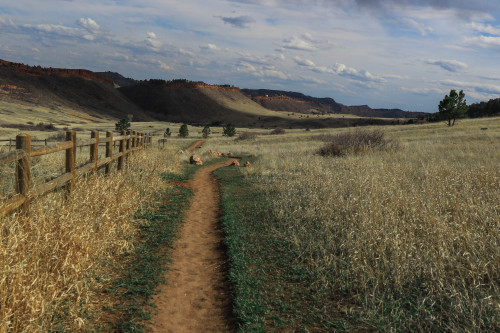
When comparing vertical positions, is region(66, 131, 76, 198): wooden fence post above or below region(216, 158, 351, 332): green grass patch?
above

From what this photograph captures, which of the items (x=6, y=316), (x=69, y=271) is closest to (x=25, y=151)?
(x=69, y=271)

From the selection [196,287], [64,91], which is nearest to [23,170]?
[196,287]

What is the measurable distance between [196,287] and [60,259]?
180cm

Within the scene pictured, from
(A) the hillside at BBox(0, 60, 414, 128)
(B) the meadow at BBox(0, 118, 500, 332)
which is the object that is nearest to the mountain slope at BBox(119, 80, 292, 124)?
(A) the hillside at BBox(0, 60, 414, 128)

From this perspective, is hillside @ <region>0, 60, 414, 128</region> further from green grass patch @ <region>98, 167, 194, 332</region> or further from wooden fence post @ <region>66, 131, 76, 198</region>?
wooden fence post @ <region>66, 131, 76, 198</region>

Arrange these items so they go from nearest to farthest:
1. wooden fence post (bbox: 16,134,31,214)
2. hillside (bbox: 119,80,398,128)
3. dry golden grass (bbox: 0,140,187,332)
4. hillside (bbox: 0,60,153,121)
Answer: dry golden grass (bbox: 0,140,187,332)
wooden fence post (bbox: 16,134,31,214)
hillside (bbox: 0,60,153,121)
hillside (bbox: 119,80,398,128)

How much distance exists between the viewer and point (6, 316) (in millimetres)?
3008

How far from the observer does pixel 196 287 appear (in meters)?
4.86

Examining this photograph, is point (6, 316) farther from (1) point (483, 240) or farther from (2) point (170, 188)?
(2) point (170, 188)

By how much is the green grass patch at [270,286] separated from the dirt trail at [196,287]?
0.20 metres

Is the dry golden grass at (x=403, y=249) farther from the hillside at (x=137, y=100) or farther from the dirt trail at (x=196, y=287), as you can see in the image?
the hillside at (x=137, y=100)

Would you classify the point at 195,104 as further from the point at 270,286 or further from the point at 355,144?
the point at 270,286

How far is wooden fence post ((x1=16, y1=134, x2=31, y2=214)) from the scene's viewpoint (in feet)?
14.9

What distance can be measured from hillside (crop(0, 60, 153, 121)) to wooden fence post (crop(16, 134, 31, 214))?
11891 cm
